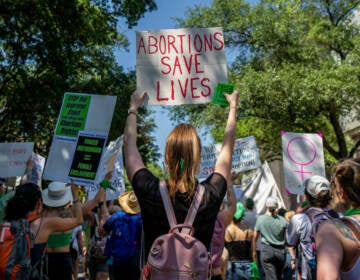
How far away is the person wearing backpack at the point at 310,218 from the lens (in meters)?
4.53

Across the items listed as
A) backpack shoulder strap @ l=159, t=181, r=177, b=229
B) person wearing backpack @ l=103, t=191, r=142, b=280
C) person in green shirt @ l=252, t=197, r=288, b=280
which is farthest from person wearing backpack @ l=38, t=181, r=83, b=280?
person in green shirt @ l=252, t=197, r=288, b=280

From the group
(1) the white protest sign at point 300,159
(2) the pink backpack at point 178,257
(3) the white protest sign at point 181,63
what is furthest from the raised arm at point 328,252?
(1) the white protest sign at point 300,159

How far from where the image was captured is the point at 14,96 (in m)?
15.2

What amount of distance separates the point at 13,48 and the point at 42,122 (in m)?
3.72

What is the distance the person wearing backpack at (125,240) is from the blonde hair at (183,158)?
3.58m

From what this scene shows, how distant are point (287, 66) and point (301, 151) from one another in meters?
9.67

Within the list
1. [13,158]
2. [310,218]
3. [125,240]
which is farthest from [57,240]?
[13,158]

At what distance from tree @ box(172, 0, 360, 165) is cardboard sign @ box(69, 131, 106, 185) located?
12267mm

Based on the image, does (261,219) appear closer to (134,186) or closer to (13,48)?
(134,186)

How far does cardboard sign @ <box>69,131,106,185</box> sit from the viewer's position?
17.2 feet

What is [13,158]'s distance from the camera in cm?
962

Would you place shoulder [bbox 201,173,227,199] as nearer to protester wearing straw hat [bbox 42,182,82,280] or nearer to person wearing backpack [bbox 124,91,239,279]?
person wearing backpack [bbox 124,91,239,279]

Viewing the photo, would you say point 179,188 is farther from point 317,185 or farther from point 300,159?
point 300,159

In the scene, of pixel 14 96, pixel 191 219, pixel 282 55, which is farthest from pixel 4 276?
pixel 282 55
